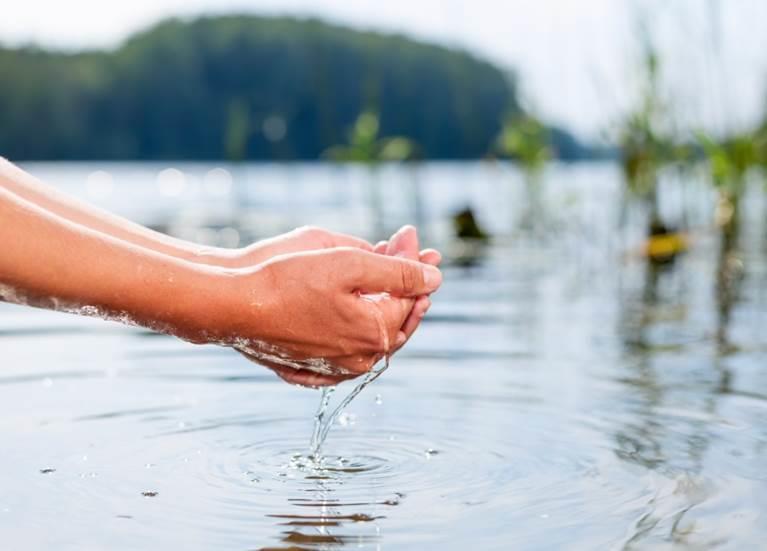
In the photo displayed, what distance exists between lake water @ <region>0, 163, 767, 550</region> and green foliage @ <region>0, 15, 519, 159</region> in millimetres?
60656

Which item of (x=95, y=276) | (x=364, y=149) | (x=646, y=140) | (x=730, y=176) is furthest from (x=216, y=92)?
(x=95, y=276)

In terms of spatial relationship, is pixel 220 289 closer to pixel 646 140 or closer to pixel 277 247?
pixel 277 247

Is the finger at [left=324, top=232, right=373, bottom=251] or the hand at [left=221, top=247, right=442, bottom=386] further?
the finger at [left=324, top=232, right=373, bottom=251]

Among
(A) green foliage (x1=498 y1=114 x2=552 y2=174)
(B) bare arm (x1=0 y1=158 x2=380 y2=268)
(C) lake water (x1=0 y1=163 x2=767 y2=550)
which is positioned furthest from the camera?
(A) green foliage (x1=498 y1=114 x2=552 y2=174)

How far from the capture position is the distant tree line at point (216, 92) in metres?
68.5

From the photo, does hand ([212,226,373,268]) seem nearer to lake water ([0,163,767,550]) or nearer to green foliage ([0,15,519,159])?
lake water ([0,163,767,550])

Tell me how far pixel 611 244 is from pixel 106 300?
7.31 metres

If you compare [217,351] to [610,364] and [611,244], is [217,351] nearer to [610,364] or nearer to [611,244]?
[610,364]

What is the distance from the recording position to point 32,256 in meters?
1.98

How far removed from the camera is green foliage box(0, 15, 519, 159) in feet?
225

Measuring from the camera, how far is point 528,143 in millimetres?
10477

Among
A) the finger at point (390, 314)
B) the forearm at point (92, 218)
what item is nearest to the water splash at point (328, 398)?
the finger at point (390, 314)

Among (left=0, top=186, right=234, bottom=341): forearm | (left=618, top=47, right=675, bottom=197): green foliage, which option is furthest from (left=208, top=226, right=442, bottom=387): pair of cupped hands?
(left=618, top=47, right=675, bottom=197): green foliage

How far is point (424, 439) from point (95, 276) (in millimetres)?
1208
